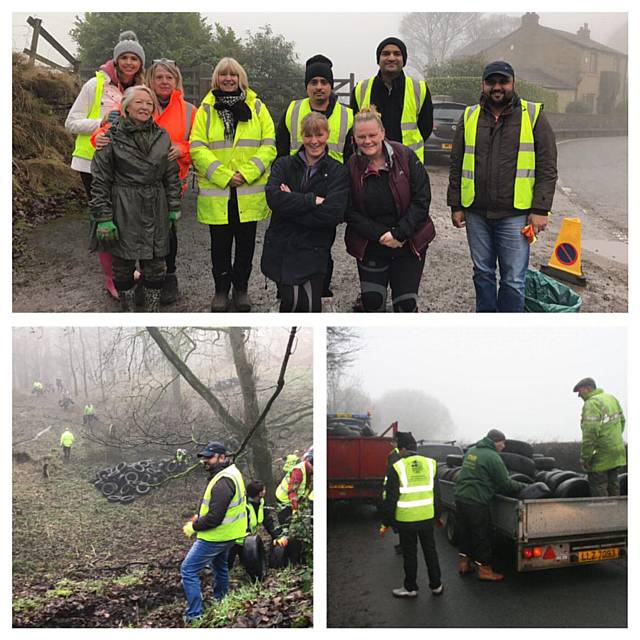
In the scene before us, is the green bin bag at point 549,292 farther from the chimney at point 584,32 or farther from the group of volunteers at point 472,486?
the chimney at point 584,32

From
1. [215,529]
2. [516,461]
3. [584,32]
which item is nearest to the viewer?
[215,529]

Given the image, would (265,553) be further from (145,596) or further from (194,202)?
(194,202)

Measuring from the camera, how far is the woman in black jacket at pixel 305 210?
3.90 m

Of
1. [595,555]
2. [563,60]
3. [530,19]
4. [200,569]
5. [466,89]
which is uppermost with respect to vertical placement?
[563,60]

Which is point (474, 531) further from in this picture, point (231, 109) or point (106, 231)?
point (231, 109)

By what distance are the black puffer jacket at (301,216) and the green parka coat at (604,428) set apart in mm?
2001

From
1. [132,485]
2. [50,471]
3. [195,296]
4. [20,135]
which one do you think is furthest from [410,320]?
[20,135]

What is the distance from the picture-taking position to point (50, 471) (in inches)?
178

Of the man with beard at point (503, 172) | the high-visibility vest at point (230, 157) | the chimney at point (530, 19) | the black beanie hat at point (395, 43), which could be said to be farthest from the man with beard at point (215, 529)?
the chimney at point (530, 19)

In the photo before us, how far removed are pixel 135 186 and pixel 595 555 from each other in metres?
3.72

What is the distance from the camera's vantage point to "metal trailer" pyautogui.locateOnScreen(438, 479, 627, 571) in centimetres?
425

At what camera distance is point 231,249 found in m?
4.46

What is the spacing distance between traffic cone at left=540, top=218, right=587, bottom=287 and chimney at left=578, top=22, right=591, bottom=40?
4.91 feet

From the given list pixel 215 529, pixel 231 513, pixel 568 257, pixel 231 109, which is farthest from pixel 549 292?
pixel 215 529
